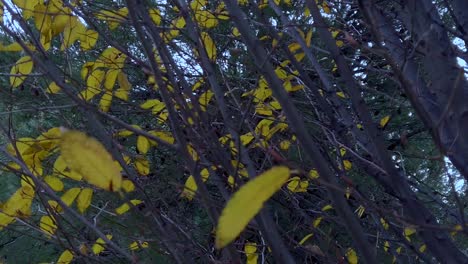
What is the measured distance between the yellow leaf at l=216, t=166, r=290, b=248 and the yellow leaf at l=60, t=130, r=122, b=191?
0.20 meters

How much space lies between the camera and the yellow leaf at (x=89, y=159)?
0.96 m

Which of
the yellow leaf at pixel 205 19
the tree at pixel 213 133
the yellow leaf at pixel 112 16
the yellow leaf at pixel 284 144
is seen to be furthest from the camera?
the yellow leaf at pixel 284 144

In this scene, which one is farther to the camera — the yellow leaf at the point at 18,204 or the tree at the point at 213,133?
the yellow leaf at the point at 18,204

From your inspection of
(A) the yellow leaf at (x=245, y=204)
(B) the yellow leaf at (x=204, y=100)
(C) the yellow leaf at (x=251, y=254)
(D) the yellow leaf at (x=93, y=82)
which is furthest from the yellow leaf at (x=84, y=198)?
(A) the yellow leaf at (x=245, y=204)

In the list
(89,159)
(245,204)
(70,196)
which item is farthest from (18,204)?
(245,204)

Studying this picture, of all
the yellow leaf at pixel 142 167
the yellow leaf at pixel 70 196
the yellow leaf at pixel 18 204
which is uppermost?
the yellow leaf at pixel 142 167

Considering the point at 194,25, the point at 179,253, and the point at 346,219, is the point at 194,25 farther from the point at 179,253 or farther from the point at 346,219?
the point at 346,219

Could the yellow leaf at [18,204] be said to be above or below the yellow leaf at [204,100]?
below

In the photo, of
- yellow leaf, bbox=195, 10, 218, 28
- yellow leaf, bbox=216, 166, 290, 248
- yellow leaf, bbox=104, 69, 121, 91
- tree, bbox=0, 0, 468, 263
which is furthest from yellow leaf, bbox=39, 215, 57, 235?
yellow leaf, bbox=216, 166, 290, 248

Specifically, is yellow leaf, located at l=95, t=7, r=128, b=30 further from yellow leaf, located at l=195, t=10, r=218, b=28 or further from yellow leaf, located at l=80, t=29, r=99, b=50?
yellow leaf, located at l=195, t=10, r=218, b=28

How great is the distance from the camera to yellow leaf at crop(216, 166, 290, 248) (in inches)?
34.1

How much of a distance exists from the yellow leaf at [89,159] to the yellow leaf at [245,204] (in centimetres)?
→ 20

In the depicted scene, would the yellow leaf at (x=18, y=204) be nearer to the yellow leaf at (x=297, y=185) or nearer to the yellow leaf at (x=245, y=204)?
the yellow leaf at (x=297, y=185)

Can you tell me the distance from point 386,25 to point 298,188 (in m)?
0.69
